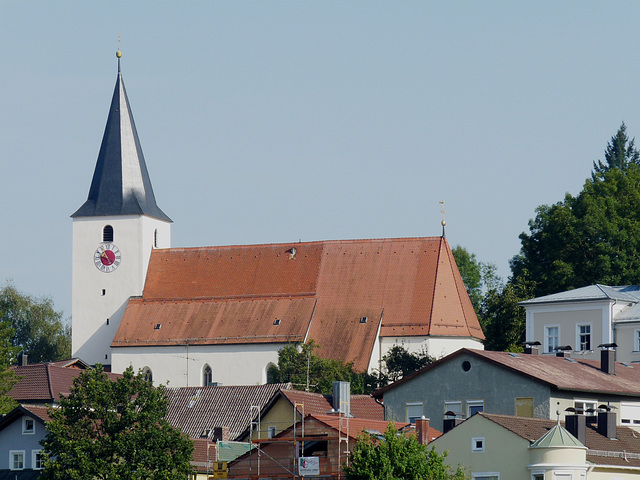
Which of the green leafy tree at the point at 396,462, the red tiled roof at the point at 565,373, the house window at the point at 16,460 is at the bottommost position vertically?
the house window at the point at 16,460

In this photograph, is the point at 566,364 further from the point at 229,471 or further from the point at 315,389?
the point at 315,389

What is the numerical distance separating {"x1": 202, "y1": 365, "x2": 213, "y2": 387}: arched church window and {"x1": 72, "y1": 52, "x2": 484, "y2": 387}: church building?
0.23 feet

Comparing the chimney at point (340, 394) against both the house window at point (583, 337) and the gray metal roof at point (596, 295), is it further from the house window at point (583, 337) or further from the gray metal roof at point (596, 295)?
the gray metal roof at point (596, 295)

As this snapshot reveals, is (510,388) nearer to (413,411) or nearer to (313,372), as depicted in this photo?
(413,411)

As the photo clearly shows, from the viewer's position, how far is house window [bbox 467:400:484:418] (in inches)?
1693

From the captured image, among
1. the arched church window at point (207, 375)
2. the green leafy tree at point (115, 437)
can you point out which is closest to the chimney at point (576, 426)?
the green leafy tree at point (115, 437)

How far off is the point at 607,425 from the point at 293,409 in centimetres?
1057

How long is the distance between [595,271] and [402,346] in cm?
995

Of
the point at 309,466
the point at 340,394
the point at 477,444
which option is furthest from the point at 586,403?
the point at 340,394

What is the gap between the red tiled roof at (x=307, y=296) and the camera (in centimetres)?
7569

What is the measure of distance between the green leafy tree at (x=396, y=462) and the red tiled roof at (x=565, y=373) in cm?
705

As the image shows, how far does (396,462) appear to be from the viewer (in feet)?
113

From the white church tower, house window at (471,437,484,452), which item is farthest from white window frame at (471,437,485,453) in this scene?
the white church tower

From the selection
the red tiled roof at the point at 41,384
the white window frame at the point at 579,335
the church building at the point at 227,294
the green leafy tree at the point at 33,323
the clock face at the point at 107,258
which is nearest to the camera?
the white window frame at the point at 579,335
